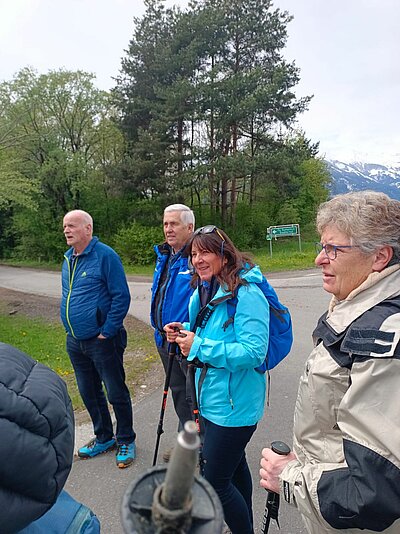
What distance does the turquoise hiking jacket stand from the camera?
2084 mm

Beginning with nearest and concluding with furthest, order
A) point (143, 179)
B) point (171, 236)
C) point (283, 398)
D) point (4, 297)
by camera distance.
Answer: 1. point (171, 236)
2. point (283, 398)
3. point (4, 297)
4. point (143, 179)

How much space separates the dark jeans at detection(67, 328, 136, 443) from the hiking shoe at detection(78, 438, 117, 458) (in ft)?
0.13

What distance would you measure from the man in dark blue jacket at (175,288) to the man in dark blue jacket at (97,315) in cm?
36

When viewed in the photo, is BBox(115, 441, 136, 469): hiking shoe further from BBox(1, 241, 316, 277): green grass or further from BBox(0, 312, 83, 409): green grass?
BBox(1, 241, 316, 277): green grass

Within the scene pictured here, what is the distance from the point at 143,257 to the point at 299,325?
14754 mm

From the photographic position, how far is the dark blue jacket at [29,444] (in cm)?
83

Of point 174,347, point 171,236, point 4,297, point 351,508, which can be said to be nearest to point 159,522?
point 351,508

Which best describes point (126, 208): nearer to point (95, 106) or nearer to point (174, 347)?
point (95, 106)

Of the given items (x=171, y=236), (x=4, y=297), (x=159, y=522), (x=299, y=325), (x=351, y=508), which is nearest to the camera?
→ (x=159, y=522)

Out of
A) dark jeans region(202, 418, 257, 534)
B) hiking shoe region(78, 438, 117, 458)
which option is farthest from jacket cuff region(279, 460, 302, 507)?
hiking shoe region(78, 438, 117, 458)

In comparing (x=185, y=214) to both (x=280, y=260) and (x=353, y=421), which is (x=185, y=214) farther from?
(x=280, y=260)

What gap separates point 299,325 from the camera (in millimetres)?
7293

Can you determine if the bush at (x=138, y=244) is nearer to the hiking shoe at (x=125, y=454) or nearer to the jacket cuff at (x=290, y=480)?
the hiking shoe at (x=125, y=454)

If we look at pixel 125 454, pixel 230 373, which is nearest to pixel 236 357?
pixel 230 373
